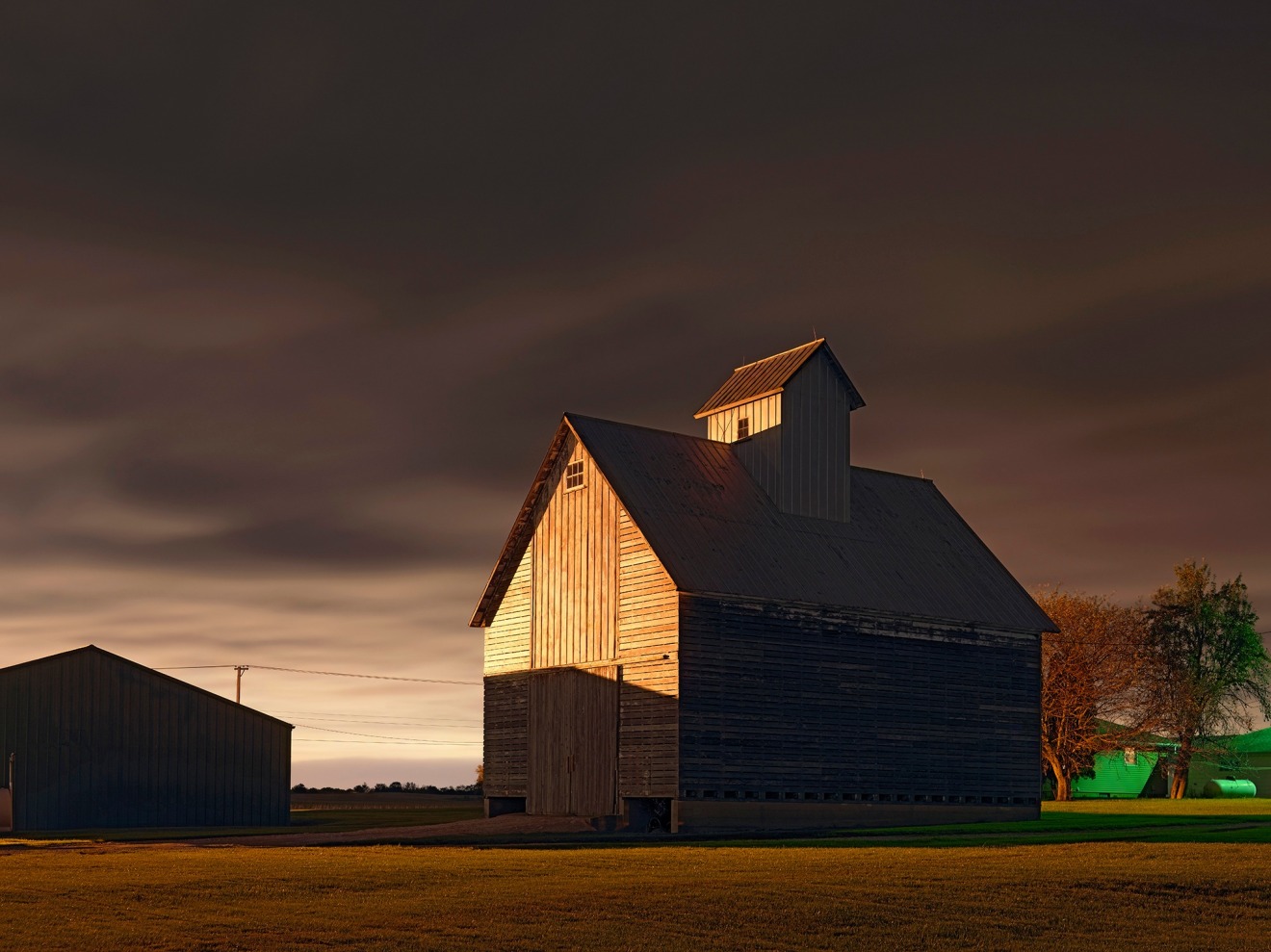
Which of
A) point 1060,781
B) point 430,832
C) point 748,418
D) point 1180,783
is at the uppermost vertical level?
point 748,418

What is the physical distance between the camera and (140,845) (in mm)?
38188

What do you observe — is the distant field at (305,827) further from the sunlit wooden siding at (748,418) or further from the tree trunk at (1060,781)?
the tree trunk at (1060,781)

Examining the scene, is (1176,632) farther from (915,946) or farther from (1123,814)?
(915,946)

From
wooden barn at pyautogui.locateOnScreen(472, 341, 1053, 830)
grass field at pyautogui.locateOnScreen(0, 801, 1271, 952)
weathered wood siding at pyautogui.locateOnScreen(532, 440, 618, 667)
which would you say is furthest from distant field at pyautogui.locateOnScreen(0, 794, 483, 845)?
grass field at pyautogui.locateOnScreen(0, 801, 1271, 952)

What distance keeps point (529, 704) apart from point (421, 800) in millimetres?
44606

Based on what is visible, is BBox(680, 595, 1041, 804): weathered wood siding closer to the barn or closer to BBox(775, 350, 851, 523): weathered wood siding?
BBox(775, 350, 851, 523): weathered wood siding

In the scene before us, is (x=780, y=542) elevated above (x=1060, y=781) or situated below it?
above

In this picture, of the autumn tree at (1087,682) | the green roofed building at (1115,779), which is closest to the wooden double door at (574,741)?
the autumn tree at (1087,682)

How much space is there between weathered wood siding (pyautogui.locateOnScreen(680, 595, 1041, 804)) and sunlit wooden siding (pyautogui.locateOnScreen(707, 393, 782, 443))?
7.73 m

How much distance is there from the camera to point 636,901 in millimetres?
22609

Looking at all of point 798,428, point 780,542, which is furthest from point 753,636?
point 798,428

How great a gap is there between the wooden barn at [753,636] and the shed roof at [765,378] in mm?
97

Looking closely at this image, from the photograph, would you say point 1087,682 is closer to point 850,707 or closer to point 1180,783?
point 1180,783

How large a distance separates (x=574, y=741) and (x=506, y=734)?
4694 mm
